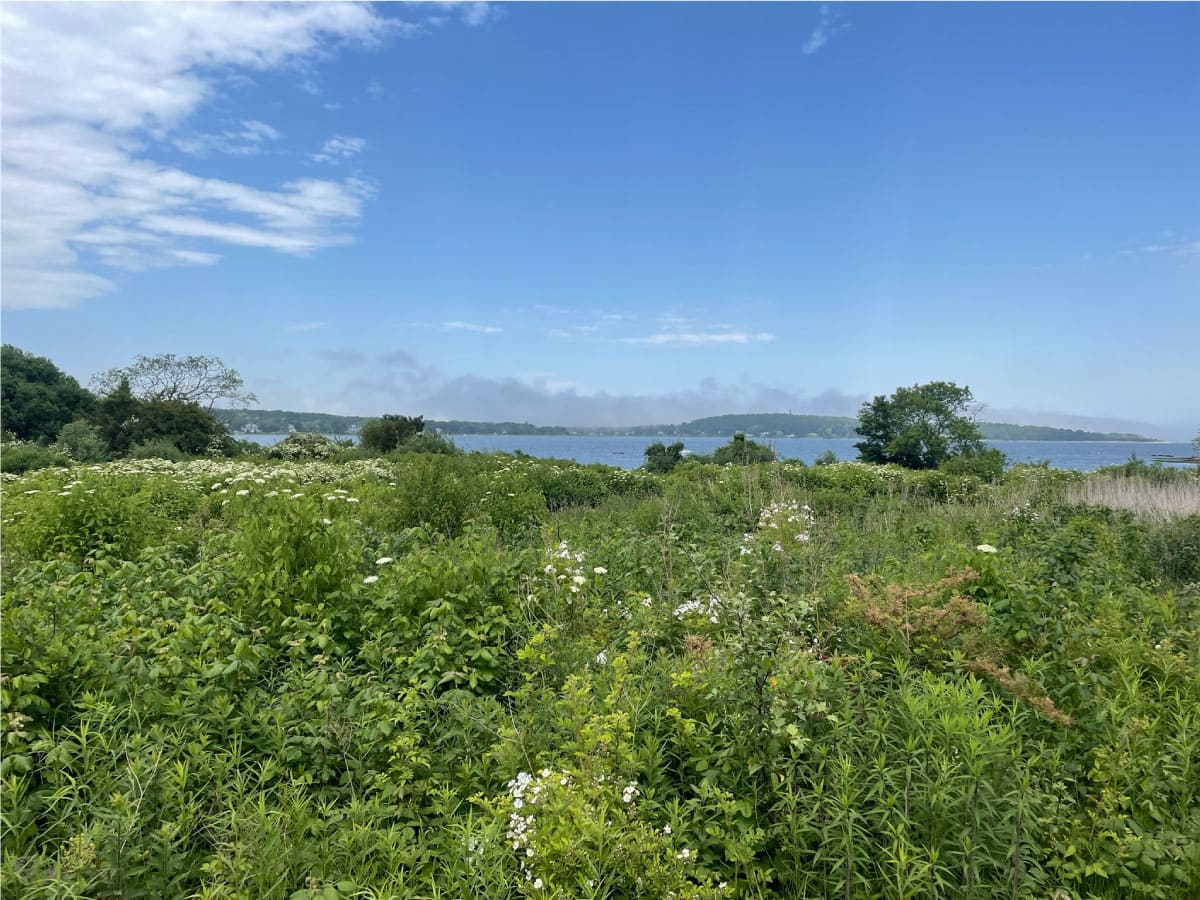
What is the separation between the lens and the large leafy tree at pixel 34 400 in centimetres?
2662

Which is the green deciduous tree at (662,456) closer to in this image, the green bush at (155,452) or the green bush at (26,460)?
the green bush at (155,452)

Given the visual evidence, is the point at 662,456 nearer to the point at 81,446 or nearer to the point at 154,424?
the point at 81,446

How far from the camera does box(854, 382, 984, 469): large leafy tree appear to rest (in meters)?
32.2

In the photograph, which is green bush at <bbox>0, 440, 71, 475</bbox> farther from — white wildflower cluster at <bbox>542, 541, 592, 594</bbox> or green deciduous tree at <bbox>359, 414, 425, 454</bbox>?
white wildflower cluster at <bbox>542, 541, 592, 594</bbox>

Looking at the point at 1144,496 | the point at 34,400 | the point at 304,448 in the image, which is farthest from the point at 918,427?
the point at 34,400

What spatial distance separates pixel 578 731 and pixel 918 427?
114ft

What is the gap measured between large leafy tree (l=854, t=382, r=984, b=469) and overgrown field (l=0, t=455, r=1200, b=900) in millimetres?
29738

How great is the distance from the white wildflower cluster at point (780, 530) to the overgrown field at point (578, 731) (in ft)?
1.16

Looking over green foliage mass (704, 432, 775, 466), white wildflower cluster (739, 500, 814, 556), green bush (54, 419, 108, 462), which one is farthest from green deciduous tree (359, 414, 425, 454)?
white wildflower cluster (739, 500, 814, 556)

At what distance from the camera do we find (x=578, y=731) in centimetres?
271

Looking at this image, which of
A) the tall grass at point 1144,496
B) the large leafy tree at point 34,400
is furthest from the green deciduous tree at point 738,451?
the large leafy tree at point 34,400

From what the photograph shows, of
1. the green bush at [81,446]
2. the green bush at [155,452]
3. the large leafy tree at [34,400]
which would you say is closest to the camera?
the green bush at [81,446]

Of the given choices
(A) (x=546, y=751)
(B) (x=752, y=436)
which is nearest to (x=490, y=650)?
(A) (x=546, y=751)

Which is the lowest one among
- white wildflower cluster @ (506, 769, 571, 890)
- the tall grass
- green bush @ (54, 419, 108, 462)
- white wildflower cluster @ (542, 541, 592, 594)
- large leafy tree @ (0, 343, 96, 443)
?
white wildflower cluster @ (506, 769, 571, 890)
